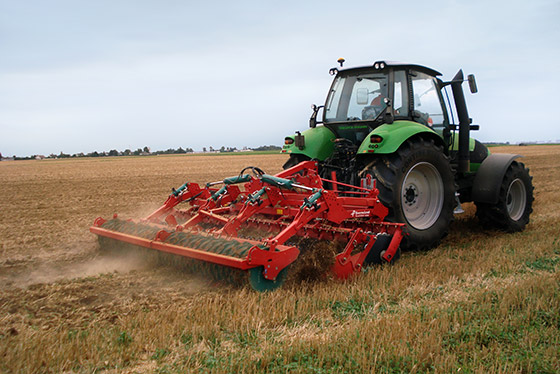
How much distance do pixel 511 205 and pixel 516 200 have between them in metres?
0.12

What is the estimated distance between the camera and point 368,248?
177 inches

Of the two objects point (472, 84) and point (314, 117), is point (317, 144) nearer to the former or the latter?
point (314, 117)

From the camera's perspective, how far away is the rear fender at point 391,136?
16.4 feet

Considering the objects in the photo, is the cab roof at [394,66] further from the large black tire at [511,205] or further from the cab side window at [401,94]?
the large black tire at [511,205]

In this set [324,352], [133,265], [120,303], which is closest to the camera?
[324,352]

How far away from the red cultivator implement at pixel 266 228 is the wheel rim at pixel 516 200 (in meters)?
2.90

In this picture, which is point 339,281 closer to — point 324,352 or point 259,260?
point 259,260

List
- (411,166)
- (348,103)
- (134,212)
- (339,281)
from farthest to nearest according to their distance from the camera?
(134,212), (348,103), (411,166), (339,281)

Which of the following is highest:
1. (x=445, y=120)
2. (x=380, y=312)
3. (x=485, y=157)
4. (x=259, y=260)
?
(x=445, y=120)

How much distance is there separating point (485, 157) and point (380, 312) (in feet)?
14.5

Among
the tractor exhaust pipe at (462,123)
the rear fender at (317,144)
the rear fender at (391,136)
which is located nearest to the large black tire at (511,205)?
the tractor exhaust pipe at (462,123)

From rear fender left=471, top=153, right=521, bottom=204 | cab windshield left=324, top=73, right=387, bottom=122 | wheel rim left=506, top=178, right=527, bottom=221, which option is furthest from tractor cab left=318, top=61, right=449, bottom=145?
wheel rim left=506, top=178, right=527, bottom=221

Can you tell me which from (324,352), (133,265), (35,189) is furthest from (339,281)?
(35,189)

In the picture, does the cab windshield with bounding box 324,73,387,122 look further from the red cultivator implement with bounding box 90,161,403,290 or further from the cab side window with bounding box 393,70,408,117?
the red cultivator implement with bounding box 90,161,403,290
